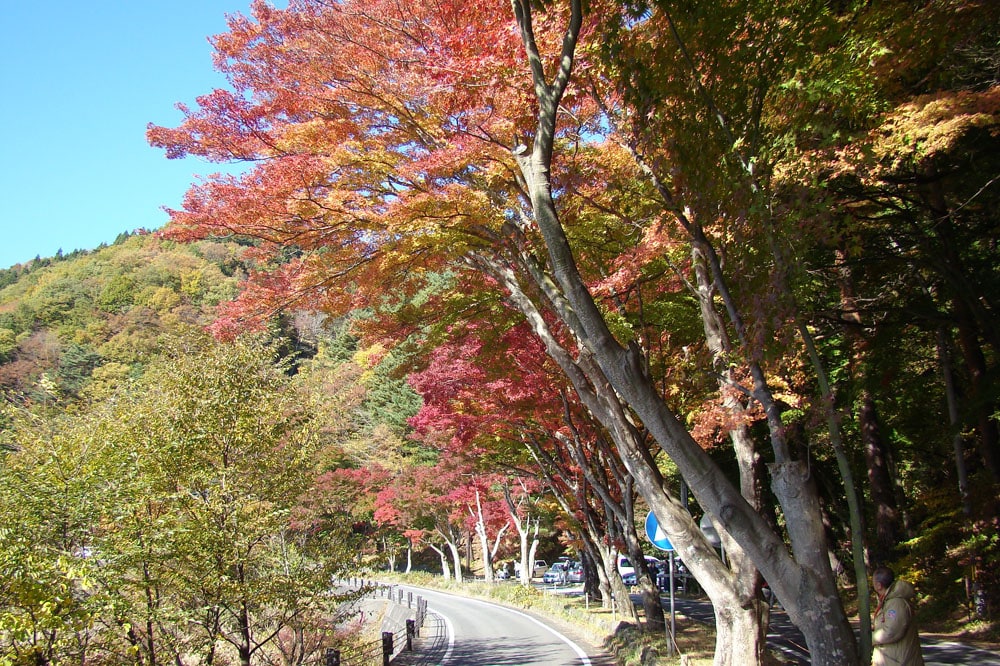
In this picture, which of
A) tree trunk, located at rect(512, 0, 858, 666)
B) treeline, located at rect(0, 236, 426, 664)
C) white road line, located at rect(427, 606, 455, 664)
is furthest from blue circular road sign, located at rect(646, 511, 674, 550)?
white road line, located at rect(427, 606, 455, 664)

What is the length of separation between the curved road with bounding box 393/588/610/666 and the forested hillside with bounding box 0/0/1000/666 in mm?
2607

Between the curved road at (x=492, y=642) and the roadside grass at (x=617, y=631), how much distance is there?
25.3 inches

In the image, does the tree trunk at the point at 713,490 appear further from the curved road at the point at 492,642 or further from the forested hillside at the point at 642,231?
the curved road at the point at 492,642

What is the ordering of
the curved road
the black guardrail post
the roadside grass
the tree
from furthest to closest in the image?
the curved road, the black guardrail post, the roadside grass, the tree

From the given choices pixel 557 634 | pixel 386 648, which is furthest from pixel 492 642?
pixel 386 648

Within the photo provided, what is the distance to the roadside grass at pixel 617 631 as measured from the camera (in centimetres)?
1020

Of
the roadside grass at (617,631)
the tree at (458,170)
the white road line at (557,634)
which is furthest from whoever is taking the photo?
the white road line at (557,634)

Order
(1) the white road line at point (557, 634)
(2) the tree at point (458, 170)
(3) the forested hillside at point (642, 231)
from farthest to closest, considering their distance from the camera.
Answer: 1. (1) the white road line at point (557, 634)
2. (2) the tree at point (458, 170)
3. (3) the forested hillside at point (642, 231)

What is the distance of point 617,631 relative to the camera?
13797 mm

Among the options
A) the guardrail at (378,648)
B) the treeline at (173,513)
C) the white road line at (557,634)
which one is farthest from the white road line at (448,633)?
the treeline at (173,513)

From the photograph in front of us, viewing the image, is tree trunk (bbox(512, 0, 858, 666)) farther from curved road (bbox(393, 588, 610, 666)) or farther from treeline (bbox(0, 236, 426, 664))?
curved road (bbox(393, 588, 610, 666))

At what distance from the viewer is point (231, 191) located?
313 inches

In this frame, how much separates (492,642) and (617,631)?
3.85 m

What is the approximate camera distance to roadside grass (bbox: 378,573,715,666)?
33.5ft
